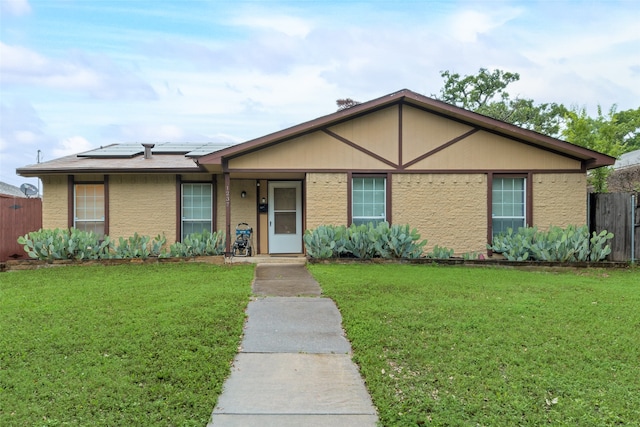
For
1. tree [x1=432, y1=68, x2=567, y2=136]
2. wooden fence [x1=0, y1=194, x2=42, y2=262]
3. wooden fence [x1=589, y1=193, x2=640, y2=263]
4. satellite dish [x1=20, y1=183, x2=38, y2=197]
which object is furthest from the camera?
tree [x1=432, y1=68, x2=567, y2=136]

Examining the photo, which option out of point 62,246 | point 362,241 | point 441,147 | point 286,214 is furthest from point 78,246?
point 441,147

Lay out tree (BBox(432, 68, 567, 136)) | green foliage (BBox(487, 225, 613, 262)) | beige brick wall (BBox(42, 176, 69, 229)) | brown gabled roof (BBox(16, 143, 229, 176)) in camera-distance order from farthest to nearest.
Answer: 1. tree (BBox(432, 68, 567, 136))
2. beige brick wall (BBox(42, 176, 69, 229))
3. brown gabled roof (BBox(16, 143, 229, 176))
4. green foliage (BBox(487, 225, 613, 262))

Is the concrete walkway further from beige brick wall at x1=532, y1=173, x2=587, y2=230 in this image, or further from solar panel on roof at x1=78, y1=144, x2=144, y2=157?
solar panel on roof at x1=78, y1=144, x2=144, y2=157

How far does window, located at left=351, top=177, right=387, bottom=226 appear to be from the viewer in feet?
39.4

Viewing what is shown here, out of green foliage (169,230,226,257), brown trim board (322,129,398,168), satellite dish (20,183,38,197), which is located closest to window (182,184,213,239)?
green foliage (169,230,226,257)

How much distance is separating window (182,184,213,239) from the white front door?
5.75 ft

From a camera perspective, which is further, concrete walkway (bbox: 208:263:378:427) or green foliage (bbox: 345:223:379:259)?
green foliage (bbox: 345:223:379:259)

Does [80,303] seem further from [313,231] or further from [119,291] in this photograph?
[313,231]

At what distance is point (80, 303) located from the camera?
22.1 ft

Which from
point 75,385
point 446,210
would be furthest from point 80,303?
point 446,210

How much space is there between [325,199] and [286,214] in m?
1.90

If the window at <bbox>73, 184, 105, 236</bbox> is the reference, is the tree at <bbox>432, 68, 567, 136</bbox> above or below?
above

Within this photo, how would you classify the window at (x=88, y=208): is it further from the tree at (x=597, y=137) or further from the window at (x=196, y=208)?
the tree at (x=597, y=137)

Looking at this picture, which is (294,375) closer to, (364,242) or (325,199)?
(364,242)
